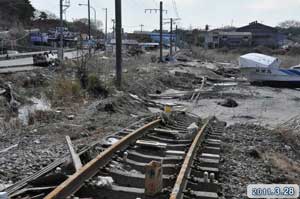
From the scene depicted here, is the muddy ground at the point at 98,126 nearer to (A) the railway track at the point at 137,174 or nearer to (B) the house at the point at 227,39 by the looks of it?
(A) the railway track at the point at 137,174

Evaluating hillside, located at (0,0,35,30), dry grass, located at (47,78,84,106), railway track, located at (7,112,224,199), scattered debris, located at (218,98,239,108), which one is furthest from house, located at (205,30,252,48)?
railway track, located at (7,112,224,199)

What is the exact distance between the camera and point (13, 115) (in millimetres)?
15195

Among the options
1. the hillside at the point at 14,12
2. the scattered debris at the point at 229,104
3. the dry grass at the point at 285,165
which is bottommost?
the scattered debris at the point at 229,104

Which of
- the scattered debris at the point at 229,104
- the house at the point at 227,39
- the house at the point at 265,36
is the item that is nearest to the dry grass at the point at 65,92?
the scattered debris at the point at 229,104

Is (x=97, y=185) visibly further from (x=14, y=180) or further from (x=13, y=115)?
(x=13, y=115)

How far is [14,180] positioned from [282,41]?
160 m

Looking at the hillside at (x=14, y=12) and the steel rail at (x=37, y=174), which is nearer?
the steel rail at (x=37, y=174)

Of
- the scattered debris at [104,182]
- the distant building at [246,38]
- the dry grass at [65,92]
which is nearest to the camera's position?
the scattered debris at [104,182]

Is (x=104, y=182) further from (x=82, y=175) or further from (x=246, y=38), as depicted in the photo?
(x=246, y=38)

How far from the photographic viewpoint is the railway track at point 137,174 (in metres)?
6.41

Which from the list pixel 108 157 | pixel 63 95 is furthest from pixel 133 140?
pixel 63 95

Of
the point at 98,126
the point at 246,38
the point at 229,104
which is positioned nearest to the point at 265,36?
the point at 246,38

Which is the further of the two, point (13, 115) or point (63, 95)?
point (63, 95)

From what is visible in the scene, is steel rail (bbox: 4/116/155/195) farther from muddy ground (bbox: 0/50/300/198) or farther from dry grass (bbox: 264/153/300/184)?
dry grass (bbox: 264/153/300/184)
